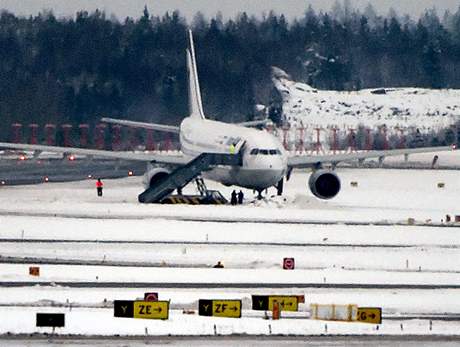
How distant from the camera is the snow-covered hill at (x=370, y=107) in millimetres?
164625

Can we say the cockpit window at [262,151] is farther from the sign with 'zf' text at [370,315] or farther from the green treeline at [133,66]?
the green treeline at [133,66]

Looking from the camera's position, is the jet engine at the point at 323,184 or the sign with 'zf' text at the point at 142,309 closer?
the sign with 'zf' text at the point at 142,309

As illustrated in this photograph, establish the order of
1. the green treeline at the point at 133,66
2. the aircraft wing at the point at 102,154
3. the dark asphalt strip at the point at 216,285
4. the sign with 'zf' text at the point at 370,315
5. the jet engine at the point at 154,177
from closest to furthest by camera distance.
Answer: the sign with 'zf' text at the point at 370,315 → the dark asphalt strip at the point at 216,285 → the jet engine at the point at 154,177 → the aircraft wing at the point at 102,154 → the green treeline at the point at 133,66

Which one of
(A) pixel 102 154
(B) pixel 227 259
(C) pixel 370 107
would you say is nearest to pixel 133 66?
(C) pixel 370 107

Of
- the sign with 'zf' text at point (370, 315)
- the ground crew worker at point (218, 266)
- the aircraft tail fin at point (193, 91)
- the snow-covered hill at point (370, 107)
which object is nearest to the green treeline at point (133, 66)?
the snow-covered hill at point (370, 107)

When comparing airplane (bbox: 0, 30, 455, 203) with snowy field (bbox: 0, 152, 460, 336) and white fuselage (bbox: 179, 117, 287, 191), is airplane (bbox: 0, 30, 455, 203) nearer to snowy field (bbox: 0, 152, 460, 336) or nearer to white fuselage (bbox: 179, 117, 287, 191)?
white fuselage (bbox: 179, 117, 287, 191)

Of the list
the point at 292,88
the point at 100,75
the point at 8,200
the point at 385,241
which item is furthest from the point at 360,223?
the point at 292,88

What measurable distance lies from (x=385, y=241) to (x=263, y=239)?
414cm

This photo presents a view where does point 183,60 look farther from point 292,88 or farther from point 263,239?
point 263,239

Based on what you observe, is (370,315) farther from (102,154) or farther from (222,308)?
(102,154)

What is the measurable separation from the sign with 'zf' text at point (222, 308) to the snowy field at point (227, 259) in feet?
0.60

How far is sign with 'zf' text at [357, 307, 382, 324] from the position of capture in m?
31.9

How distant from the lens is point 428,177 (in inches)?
3927

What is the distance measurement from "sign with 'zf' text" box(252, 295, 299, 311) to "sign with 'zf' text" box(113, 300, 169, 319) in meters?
2.25
